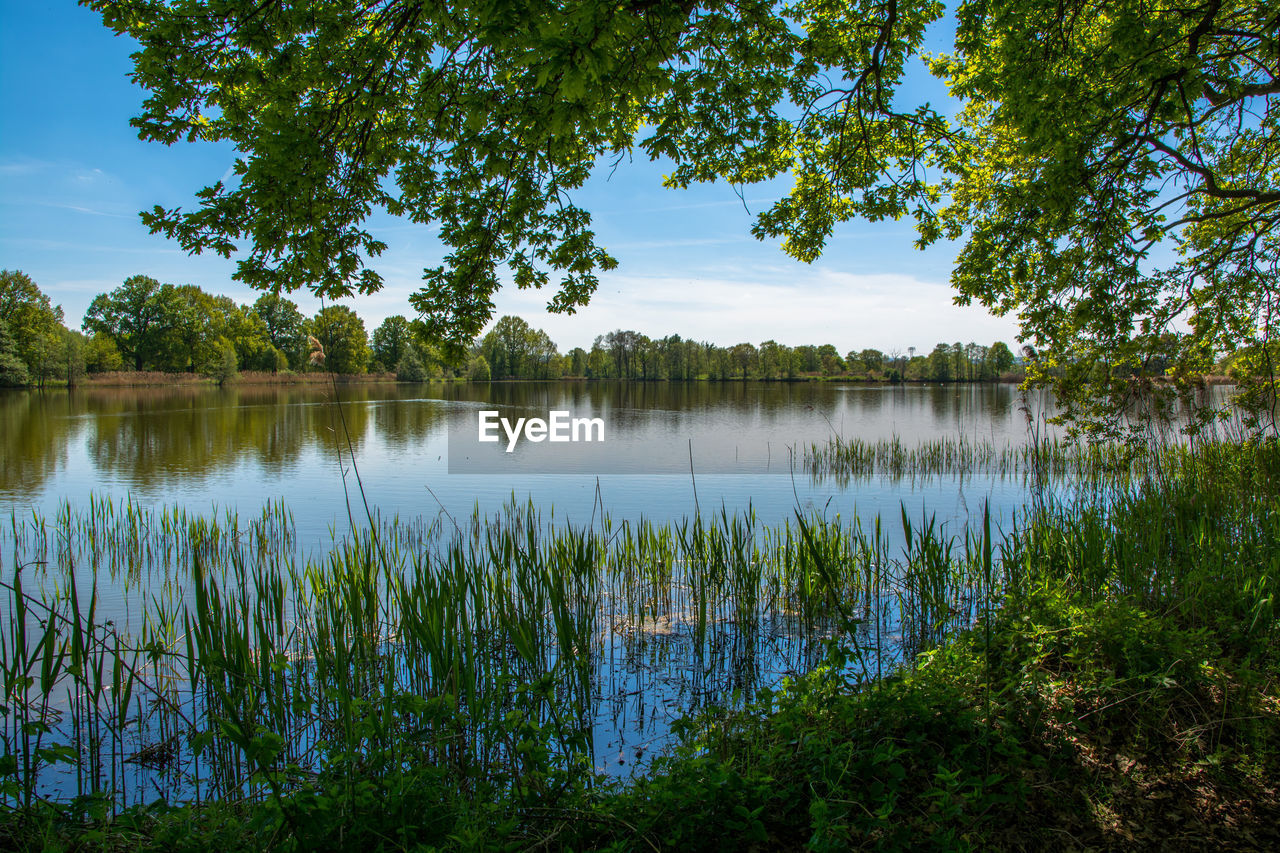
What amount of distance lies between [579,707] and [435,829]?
1.48 m

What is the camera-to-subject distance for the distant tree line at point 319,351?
54.4 metres

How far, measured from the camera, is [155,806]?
103 inches

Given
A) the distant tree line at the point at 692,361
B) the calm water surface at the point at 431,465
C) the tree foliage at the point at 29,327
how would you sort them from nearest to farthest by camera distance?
the calm water surface at the point at 431,465
the tree foliage at the point at 29,327
the distant tree line at the point at 692,361

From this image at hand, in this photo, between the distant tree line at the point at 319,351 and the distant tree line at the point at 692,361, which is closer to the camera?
the distant tree line at the point at 319,351

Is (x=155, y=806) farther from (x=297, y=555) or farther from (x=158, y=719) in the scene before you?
(x=297, y=555)

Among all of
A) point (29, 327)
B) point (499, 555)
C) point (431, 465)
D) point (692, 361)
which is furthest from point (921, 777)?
point (692, 361)

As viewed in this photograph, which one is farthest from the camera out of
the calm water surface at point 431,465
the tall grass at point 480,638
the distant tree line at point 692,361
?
the distant tree line at point 692,361

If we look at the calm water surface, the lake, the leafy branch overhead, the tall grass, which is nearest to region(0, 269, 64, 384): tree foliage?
the calm water surface

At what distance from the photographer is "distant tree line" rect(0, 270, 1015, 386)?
54406mm

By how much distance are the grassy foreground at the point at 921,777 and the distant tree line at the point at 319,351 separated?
263 cm

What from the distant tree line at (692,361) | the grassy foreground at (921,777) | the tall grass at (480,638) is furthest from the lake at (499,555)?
the distant tree line at (692,361)

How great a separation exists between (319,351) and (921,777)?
424 centimetres

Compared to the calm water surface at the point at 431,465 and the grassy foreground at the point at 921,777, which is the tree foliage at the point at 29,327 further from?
the grassy foreground at the point at 921,777

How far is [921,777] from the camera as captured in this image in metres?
3.15
